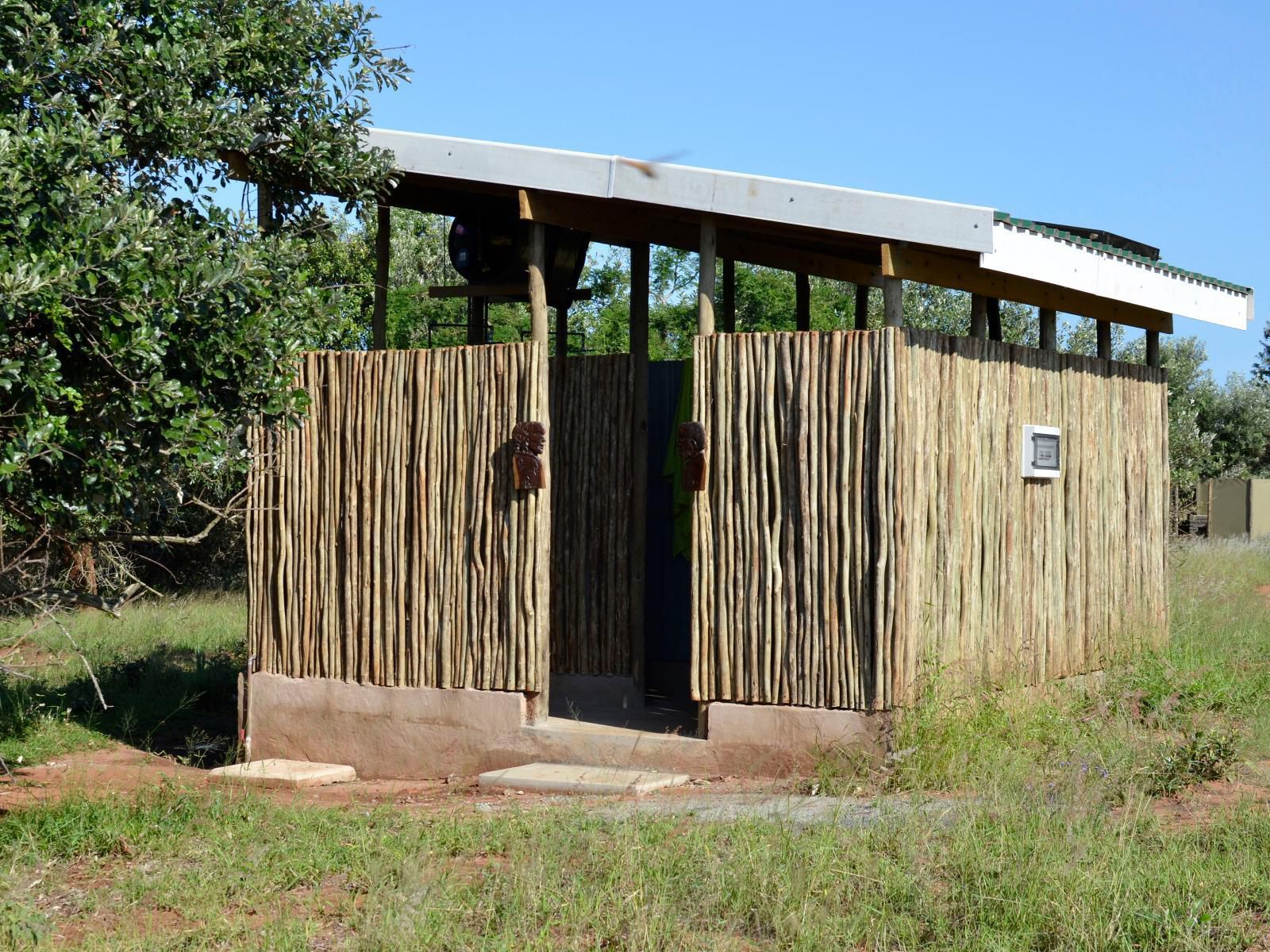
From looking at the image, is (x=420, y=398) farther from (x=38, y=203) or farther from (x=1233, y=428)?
(x=1233, y=428)

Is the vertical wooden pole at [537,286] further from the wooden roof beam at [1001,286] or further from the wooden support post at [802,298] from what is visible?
the wooden support post at [802,298]

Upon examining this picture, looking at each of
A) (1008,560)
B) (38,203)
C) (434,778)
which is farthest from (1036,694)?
(38,203)

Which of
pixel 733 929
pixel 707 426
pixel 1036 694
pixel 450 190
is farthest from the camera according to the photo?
pixel 450 190

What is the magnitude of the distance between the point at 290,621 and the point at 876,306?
1588cm

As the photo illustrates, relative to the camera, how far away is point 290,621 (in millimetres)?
9008

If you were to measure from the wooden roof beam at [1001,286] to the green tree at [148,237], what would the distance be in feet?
10.9

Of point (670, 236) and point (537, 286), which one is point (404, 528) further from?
point (670, 236)

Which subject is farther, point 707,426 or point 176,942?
point 707,426

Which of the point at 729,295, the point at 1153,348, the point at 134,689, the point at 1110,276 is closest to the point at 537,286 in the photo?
the point at 729,295

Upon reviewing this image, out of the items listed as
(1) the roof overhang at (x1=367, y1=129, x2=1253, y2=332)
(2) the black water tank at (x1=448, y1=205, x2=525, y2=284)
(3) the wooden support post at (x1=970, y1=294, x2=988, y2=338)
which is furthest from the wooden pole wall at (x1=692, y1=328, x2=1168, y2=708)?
(2) the black water tank at (x1=448, y1=205, x2=525, y2=284)

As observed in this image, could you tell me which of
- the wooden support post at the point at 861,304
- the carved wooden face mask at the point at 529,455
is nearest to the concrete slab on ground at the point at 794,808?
the carved wooden face mask at the point at 529,455

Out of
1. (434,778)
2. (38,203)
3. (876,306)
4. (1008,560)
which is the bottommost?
(434,778)

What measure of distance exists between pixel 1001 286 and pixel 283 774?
5321 millimetres

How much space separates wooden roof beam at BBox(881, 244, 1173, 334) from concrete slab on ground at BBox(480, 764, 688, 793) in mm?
3027
